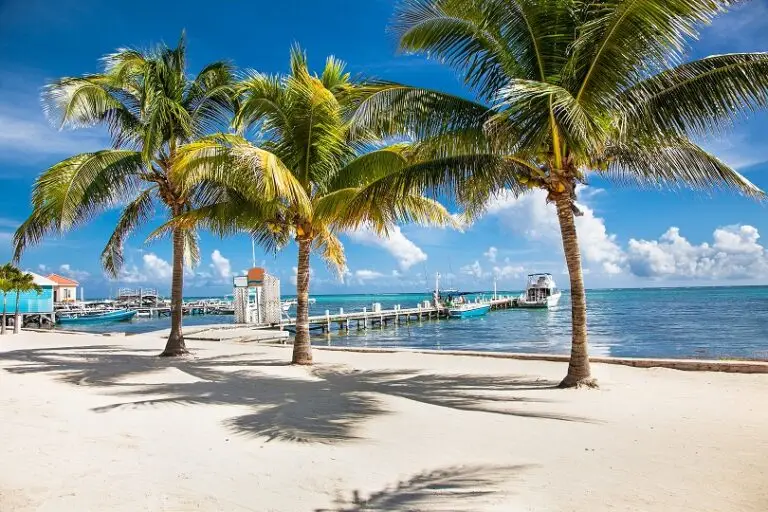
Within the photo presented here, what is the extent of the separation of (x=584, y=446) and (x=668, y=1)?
5.39 m

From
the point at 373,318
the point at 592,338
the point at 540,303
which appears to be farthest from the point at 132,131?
the point at 540,303

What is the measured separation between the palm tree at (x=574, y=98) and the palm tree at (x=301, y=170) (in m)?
1.67

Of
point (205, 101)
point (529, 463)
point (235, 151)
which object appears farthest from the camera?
point (205, 101)

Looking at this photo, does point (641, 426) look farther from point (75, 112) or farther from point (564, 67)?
point (75, 112)

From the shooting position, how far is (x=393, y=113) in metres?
9.10

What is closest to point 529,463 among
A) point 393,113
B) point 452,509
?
point 452,509

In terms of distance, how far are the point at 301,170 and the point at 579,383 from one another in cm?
701

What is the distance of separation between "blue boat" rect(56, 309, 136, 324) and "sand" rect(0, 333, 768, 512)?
147 ft

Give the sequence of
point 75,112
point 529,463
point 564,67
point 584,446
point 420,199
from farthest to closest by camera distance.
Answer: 1. point 75,112
2. point 420,199
3. point 564,67
4. point 584,446
5. point 529,463

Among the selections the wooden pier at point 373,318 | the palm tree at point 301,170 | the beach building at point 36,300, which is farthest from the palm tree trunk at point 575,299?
the beach building at point 36,300

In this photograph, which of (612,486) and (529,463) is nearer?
(612,486)

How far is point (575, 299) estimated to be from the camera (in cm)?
868

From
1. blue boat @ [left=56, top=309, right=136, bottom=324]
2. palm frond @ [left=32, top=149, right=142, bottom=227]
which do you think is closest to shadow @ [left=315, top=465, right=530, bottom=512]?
palm frond @ [left=32, top=149, right=142, bottom=227]

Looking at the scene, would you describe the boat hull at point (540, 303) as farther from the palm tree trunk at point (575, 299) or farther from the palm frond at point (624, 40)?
the palm frond at point (624, 40)
